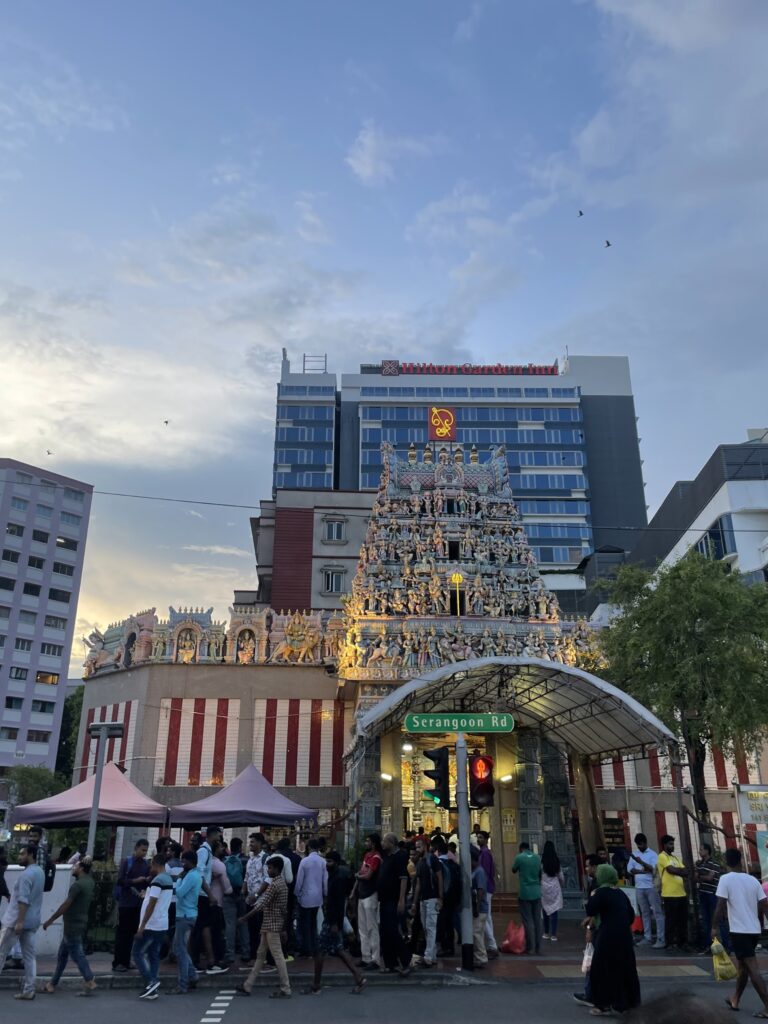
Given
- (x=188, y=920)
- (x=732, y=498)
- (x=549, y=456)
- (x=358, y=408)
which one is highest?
(x=358, y=408)

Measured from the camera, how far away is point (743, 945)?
1015 cm

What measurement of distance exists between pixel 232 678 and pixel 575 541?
180 feet

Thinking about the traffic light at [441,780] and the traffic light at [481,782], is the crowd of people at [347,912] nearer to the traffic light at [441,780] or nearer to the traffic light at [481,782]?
the traffic light at [441,780]

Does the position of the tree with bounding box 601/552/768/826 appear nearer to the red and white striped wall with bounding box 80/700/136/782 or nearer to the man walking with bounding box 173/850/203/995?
the man walking with bounding box 173/850/203/995

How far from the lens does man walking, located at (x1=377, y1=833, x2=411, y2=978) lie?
500 inches

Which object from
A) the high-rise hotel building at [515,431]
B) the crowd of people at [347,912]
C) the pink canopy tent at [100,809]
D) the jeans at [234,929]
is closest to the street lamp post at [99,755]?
the crowd of people at [347,912]

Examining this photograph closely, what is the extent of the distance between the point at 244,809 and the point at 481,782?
23.1 ft

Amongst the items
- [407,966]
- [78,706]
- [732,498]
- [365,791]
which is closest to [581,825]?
[365,791]

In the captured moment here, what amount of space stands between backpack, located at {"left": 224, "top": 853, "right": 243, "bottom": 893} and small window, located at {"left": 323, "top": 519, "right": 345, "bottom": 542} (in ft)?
117

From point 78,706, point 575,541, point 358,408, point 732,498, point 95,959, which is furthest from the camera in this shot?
point 358,408

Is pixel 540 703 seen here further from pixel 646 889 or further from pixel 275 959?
pixel 275 959

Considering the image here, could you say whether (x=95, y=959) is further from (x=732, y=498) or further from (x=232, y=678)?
(x=732, y=498)

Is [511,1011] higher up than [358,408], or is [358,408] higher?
[358,408]

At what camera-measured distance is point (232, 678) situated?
33938 millimetres
